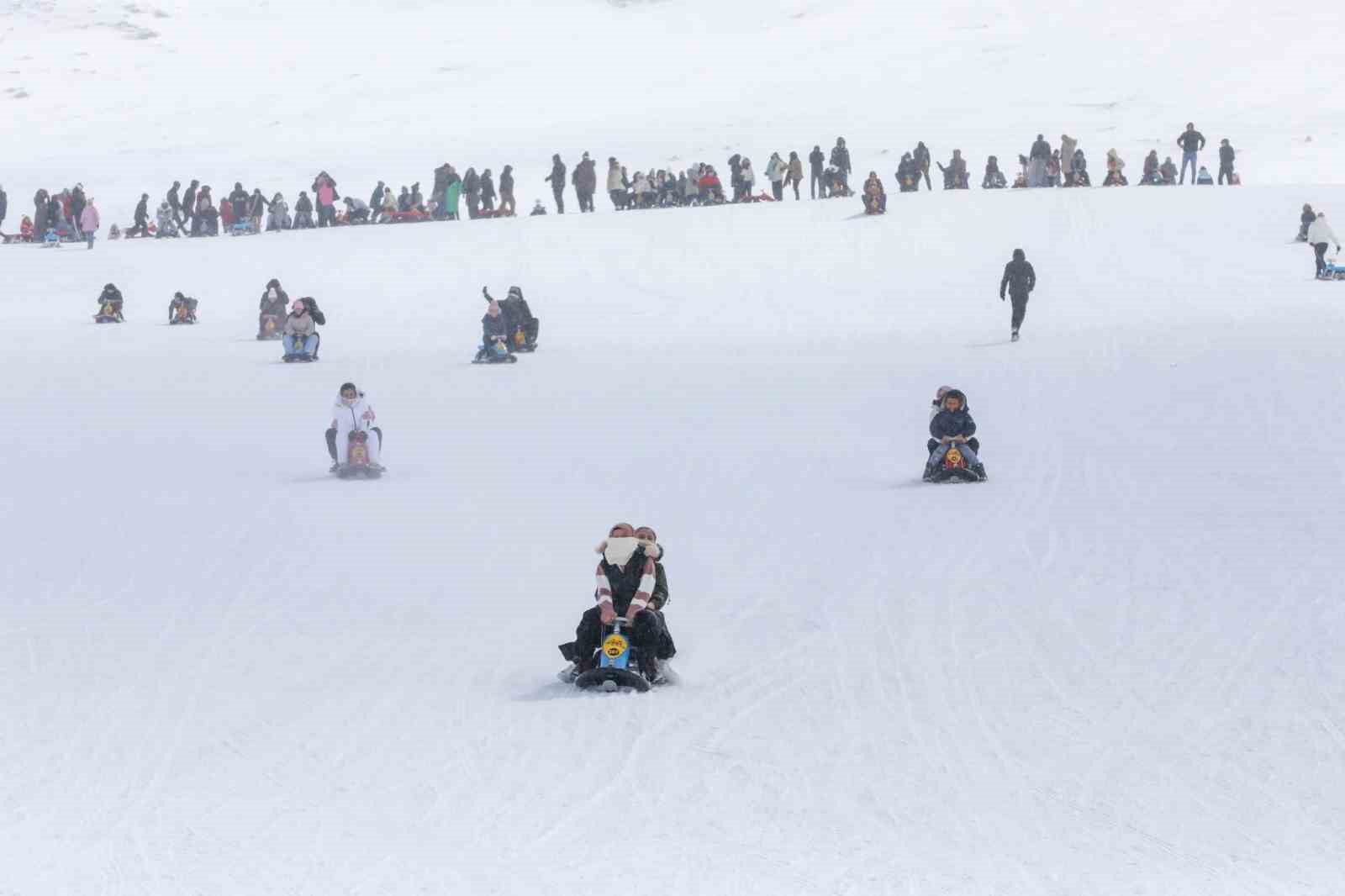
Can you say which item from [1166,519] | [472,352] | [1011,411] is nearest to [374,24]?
[472,352]

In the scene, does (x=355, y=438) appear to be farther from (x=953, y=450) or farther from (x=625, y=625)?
(x=625, y=625)

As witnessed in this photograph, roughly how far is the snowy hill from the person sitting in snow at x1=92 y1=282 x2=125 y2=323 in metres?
0.61

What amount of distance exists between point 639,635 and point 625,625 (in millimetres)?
92

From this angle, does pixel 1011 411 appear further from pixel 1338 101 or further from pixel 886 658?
pixel 1338 101

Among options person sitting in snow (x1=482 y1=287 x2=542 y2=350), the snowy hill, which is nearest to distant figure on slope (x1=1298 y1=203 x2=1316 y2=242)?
the snowy hill

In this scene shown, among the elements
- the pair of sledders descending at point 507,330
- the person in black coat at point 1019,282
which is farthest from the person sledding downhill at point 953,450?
the pair of sledders descending at point 507,330

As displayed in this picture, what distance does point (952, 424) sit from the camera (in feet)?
55.3

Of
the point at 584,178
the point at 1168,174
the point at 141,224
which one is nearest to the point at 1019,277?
the point at 1168,174

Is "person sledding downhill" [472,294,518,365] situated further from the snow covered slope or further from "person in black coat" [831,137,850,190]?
"person in black coat" [831,137,850,190]

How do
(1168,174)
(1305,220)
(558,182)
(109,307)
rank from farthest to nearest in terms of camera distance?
(1168,174) < (558,182) < (1305,220) < (109,307)

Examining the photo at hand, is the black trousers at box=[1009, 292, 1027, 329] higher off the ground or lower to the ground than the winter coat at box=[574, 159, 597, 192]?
lower

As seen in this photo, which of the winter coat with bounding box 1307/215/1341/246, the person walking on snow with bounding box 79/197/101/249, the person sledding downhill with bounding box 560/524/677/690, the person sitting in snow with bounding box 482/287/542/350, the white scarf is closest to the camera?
the person sledding downhill with bounding box 560/524/677/690

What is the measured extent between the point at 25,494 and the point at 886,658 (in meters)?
9.77

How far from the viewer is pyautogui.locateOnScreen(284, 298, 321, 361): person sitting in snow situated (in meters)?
27.9
